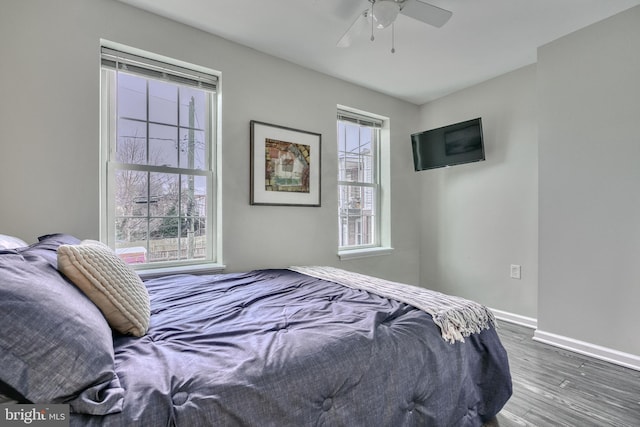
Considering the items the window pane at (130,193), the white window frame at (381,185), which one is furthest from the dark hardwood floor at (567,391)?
the window pane at (130,193)

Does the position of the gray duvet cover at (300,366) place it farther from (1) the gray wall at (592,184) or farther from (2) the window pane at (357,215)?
(2) the window pane at (357,215)

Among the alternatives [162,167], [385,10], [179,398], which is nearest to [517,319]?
[385,10]

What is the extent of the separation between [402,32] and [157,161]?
216cm

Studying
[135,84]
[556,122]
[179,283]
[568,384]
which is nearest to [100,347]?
[179,283]

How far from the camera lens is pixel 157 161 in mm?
2318

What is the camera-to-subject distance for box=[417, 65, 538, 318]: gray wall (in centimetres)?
296

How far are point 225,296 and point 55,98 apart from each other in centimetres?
162

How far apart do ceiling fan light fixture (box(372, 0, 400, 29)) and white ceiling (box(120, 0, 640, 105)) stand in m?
0.36

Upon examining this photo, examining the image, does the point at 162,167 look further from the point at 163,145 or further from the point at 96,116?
the point at 96,116

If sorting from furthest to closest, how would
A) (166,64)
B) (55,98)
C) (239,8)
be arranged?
(166,64)
(239,8)
(55,98)

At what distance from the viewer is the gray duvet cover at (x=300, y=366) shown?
2.72ft

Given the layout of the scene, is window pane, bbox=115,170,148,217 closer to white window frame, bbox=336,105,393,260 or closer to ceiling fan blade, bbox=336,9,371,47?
ceiling fan blade, bbox=336,9,371,47

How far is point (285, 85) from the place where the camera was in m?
2.82

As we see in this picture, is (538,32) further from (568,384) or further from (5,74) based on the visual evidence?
(5,74)
